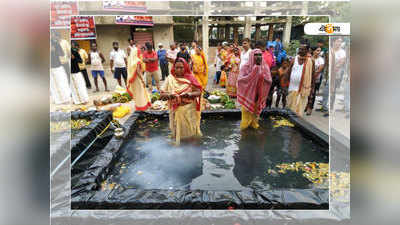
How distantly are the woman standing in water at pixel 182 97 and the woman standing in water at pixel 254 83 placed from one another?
1.13 metres

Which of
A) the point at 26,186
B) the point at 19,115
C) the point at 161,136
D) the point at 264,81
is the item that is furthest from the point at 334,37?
the point at 161,136

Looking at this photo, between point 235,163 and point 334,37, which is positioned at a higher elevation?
point 334,37

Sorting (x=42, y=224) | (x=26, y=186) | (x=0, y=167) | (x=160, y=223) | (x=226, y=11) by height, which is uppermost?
(x=226, y=11)

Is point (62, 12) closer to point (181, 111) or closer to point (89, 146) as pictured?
point (181, 111)

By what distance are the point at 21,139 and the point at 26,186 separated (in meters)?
0.26

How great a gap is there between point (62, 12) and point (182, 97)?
2.88m

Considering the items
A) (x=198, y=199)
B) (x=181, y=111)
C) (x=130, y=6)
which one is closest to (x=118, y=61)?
(x=181, y=111)

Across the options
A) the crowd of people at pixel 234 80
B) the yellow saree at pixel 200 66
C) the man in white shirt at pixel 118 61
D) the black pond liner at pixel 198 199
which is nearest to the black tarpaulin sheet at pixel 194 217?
the black pond liner at pixel 198 199

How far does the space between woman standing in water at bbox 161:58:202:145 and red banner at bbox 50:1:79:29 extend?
259cm

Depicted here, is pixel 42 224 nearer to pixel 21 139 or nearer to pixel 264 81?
pixel 21 139

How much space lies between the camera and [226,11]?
1648mm

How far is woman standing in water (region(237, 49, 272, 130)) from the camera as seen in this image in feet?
15.8

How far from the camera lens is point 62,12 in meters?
1.46

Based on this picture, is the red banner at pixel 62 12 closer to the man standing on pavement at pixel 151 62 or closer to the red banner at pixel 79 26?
the red banner at pixel 79 26
